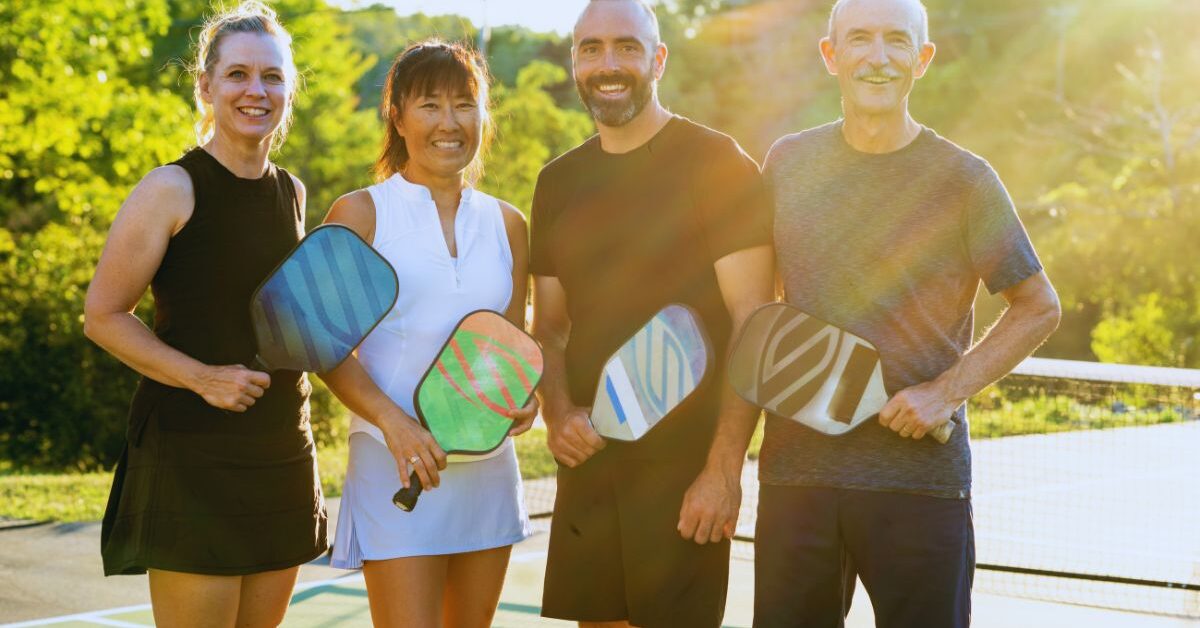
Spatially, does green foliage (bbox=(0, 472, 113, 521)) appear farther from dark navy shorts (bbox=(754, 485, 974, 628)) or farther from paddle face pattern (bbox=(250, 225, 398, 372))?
dark navy shorts (bbox=(754, 485, 974, 628))

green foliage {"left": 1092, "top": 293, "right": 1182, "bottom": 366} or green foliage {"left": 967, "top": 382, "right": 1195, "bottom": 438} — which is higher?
green foliage {"left": 1092, "top": 293, "right": 1182, "bottom": 366}

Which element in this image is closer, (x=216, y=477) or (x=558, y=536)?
(x=216, y=477)

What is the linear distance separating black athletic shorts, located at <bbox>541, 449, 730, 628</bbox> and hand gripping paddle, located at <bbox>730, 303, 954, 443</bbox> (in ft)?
1.26

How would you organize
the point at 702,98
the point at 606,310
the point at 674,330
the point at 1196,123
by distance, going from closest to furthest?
the point at 674,330
the point at 606,310
the point at 1196,123
the point at 702,98

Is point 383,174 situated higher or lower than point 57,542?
higher

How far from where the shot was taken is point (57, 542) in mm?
9758

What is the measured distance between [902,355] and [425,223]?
4.54 feet

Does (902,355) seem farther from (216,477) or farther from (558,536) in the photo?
(216,477)

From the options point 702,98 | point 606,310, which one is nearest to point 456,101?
point 606,310

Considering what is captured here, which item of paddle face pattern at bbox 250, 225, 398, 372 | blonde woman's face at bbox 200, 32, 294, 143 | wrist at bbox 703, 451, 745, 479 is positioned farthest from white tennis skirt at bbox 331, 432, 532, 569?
blonde woman's face at bbox 200, 32, 294, 143

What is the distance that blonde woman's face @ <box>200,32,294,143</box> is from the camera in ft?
12.7

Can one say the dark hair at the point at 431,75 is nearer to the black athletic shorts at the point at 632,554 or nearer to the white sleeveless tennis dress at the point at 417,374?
the white sleeveless tennis dress at the point at 417,374

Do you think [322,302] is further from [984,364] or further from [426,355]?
[984,364]

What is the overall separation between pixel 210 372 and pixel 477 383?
0.70 m
